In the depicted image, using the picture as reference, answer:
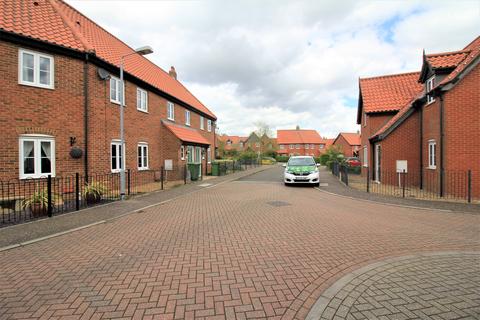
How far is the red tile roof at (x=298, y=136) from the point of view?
257 ft

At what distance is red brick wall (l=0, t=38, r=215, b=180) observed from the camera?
923 centimetres

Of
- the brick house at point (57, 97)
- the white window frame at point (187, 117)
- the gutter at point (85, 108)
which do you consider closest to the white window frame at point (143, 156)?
the brick house at point (57, 97)

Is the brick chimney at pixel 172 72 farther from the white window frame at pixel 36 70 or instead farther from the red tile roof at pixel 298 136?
the red tile roof at pixel 298 136

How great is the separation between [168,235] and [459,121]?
1258 cm

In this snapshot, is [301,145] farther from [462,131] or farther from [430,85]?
[462,131]

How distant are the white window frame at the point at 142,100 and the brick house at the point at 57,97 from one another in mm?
387

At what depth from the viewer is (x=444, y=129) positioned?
11273mm

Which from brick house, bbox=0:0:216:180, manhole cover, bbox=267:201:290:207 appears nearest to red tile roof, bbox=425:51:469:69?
manhole cover, bbox=267:201:290:207

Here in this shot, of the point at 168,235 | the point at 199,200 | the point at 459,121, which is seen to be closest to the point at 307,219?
the point at 168,235

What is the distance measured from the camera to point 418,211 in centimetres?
843

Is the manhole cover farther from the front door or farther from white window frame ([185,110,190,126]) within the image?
white window frame ([185,110,190,126])

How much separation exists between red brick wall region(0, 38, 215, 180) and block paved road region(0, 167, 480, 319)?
5434 mm

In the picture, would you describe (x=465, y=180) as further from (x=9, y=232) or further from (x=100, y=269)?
(x=9, y=232)

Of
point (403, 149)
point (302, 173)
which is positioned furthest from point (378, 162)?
point (302, 173)
